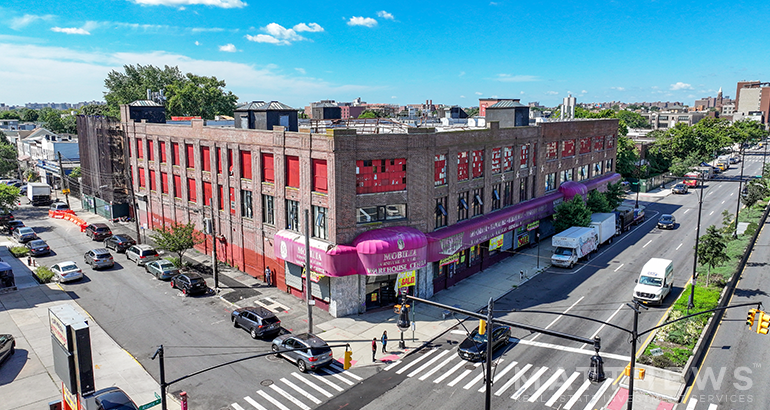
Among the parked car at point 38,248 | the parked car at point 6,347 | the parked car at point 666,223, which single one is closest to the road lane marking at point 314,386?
the parked car at point 6,347

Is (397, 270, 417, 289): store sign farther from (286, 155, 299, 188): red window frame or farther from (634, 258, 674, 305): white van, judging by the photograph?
(634, 258, 674, 305): white van

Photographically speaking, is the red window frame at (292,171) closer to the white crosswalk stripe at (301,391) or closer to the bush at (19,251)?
the white crosswalk stripe at (301,391)

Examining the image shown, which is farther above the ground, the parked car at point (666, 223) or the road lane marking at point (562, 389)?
the parked car at point (666, 223)

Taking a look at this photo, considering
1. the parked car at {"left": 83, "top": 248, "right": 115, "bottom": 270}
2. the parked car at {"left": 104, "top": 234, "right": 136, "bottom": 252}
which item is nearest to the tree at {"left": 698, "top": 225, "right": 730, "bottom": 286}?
the parked car at {"left": 83, "top": 248, "right": 115, "bottom": 270}

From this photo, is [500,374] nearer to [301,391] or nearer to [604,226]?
[301,391]

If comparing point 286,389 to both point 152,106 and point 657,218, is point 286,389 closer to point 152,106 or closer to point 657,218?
point 152,106
